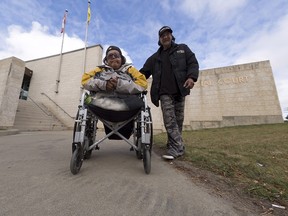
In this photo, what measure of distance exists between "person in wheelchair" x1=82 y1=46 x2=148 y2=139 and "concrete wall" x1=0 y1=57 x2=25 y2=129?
8.19 m

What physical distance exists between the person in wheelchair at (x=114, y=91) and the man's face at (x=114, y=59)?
0.09 metres

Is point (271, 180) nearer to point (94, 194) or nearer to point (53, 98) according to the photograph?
point (94, 194)

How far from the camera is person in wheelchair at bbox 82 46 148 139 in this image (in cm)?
190

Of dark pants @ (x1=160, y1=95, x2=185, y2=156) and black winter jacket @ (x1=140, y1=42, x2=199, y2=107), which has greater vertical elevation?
black winter jacket @ (x1=140, y1=42, x2=199, y2=107)

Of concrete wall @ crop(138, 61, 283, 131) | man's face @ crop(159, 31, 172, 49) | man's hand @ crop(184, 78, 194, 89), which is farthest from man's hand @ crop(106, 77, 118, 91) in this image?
concrete wall @ crop(138, 61, 283, 131)

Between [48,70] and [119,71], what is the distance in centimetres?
1652

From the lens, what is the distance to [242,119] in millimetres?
10438

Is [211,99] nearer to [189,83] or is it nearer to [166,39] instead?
[166,39]

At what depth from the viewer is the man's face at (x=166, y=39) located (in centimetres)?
264

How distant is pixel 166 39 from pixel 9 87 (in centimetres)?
875

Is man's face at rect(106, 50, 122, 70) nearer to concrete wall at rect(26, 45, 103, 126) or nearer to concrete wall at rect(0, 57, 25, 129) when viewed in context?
concrete wall at rect(0, 57, 25, 129)

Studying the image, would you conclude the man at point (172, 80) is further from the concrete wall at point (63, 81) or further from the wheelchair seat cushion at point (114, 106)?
the concrete wall at point (63, 81)

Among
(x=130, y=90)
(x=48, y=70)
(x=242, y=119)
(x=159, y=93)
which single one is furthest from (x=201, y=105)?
(x=48, y=70)

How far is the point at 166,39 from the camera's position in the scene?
8.77 ft
